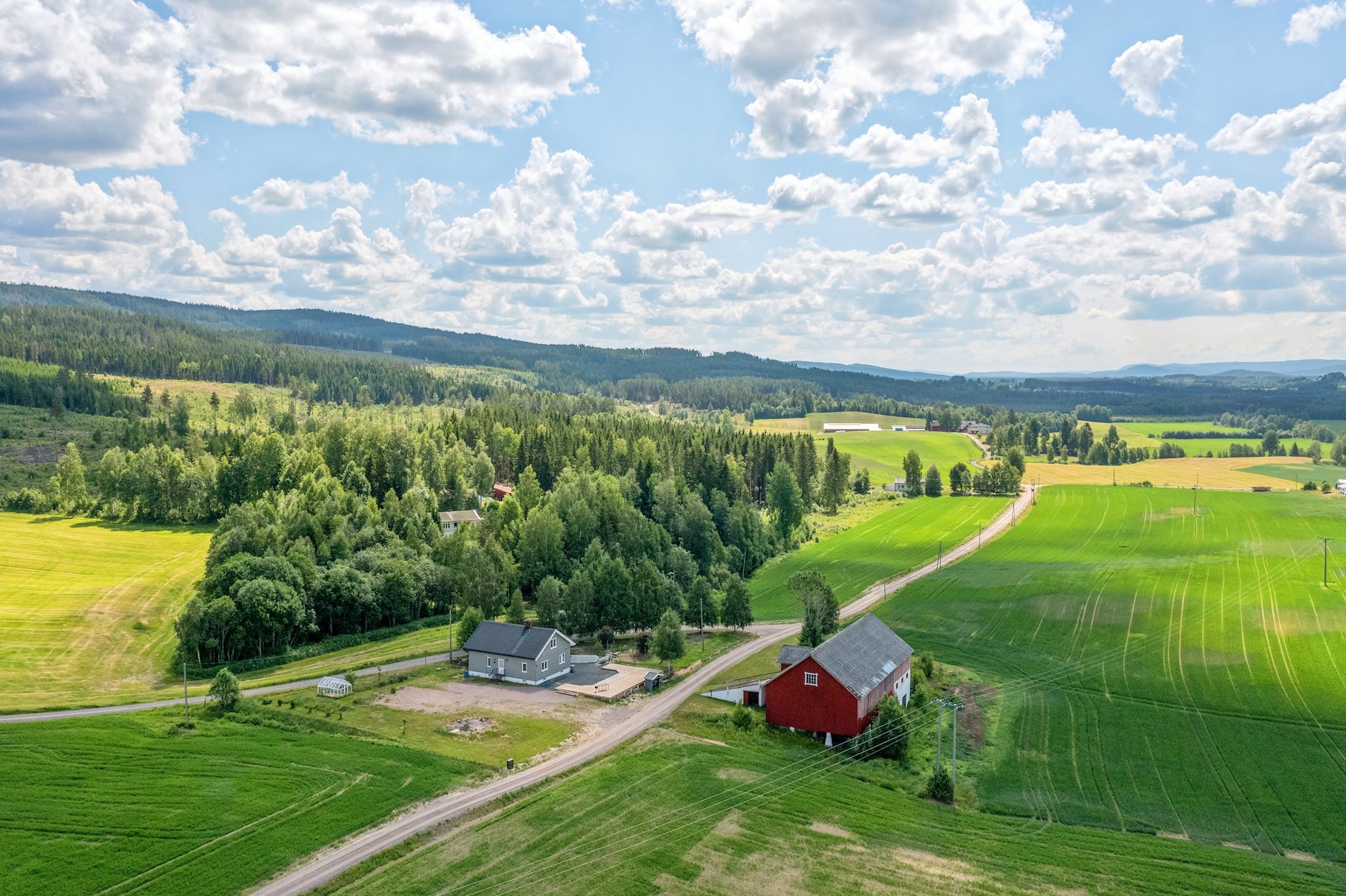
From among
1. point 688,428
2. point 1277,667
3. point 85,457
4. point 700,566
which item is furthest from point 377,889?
point 85,457

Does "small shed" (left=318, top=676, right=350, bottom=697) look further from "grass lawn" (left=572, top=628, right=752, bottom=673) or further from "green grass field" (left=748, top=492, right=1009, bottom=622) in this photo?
"green grass field" (left=748, top=492, right=1009, bottom=622)

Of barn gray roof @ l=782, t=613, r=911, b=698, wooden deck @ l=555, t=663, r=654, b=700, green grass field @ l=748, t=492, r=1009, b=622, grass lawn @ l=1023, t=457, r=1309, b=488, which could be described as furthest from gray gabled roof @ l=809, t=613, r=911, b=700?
grass lawn @ l=1023, t=457, r=1309, b=488

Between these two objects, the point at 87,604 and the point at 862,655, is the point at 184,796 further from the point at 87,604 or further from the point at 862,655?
the point at 87,604

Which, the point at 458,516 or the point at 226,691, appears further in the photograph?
the point at 458,516

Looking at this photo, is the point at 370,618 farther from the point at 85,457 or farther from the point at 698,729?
the point at 85,457

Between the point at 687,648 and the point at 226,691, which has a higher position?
the point at 226,691

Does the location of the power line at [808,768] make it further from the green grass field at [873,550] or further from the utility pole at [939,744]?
the green grass field at [873,550]

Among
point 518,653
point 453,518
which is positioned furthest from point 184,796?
point 453,518
